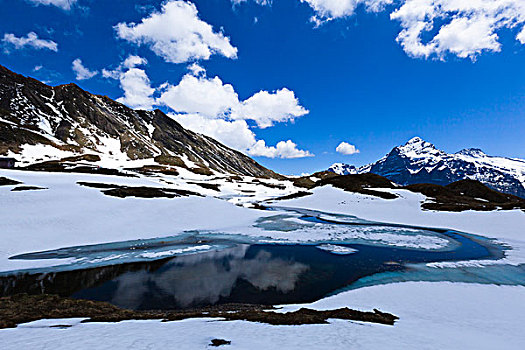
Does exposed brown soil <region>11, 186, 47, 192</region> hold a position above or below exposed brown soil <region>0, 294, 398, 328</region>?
above

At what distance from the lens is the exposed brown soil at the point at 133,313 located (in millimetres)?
10555

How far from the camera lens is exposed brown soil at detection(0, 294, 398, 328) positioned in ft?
34.6

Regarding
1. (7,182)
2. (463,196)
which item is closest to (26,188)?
(7,182)

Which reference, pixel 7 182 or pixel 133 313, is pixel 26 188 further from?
pixel 133 313

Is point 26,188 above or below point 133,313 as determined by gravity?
above

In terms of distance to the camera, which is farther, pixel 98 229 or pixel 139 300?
pixel 98 229

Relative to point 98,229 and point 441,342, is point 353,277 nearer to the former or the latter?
point 441,342

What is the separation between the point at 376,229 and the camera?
34750mm

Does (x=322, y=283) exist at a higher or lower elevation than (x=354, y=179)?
lower

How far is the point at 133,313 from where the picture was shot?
11883mm

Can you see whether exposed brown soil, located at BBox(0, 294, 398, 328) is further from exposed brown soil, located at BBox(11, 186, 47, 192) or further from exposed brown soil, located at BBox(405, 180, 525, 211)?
exposed brown soil, located at BBox(405, 180, 525, 211)

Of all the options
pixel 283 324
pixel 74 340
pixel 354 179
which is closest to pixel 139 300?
pixel 74 340

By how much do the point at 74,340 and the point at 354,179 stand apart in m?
94.3

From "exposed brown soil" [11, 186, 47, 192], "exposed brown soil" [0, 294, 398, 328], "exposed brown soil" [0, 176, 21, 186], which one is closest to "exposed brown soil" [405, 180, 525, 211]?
"exposed brown soil" [0, 294, 398, 328]
